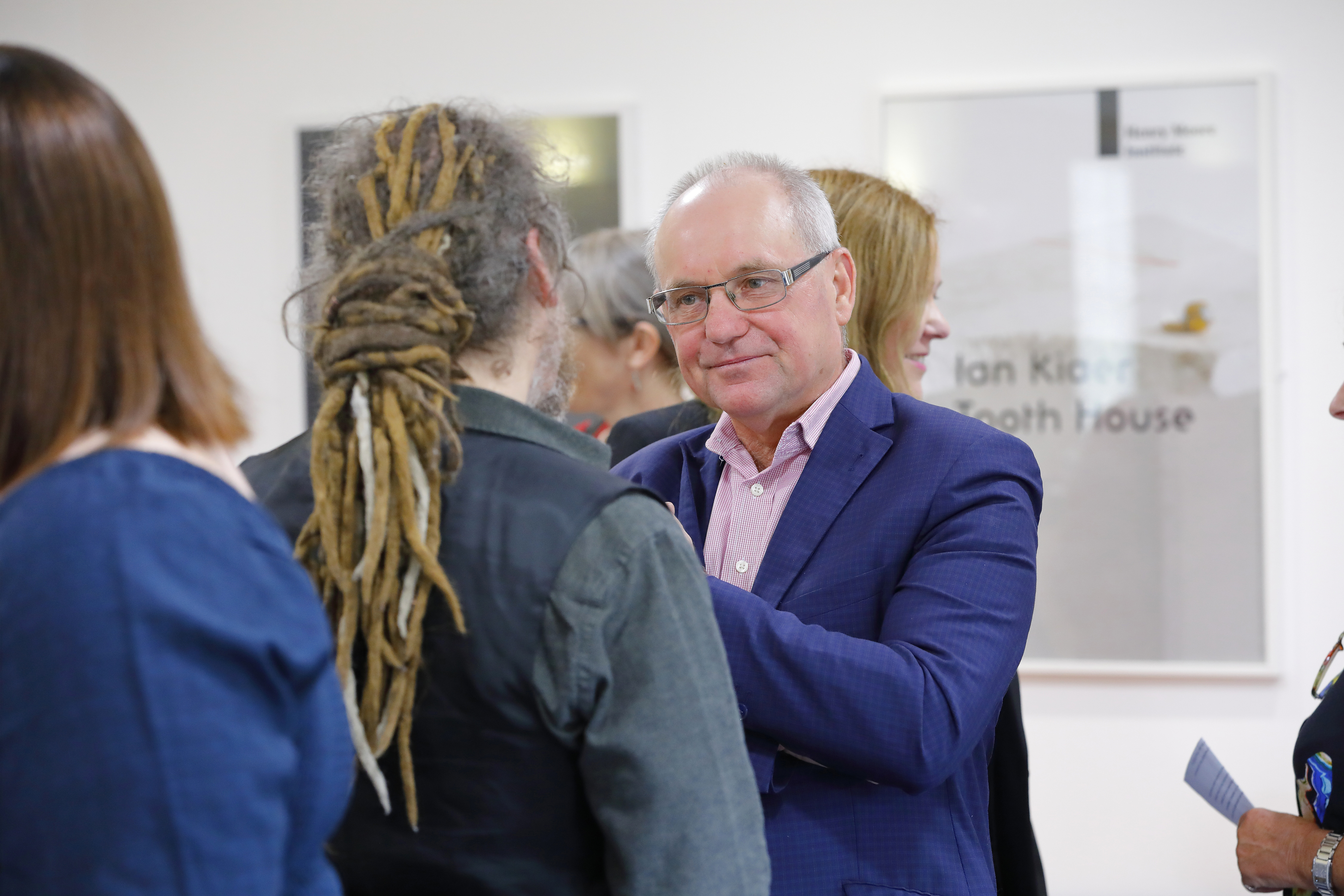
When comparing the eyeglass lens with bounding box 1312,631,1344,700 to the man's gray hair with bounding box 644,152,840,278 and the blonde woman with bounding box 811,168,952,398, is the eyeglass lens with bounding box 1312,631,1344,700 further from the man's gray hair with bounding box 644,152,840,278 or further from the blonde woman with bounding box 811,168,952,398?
the man's gray hair with bounding box 644,152,840,278

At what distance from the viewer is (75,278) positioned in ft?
2.10

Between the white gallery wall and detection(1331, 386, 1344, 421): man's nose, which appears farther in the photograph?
the white gallery wall

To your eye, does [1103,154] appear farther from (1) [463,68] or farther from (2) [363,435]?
(2) [363,435]

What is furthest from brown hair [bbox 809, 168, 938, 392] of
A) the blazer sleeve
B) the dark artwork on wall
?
the dark artwork on wall

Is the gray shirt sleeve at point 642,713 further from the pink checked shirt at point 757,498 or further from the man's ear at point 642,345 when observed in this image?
the man's ear at point 642,345

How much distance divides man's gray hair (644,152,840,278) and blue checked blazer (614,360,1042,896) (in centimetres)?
26

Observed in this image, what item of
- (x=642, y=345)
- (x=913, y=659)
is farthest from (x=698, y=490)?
(x=642, y=345)

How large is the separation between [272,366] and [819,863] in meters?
2.45

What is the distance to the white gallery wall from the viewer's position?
2770 millimetres

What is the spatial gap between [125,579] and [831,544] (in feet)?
2.89

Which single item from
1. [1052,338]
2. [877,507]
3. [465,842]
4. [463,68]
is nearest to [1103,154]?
[1052,338]

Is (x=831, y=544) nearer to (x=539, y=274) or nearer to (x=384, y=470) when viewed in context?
(x=539, y=274)

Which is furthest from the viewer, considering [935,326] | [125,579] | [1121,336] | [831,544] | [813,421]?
Answer: [1121,336]

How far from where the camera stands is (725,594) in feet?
3.86
